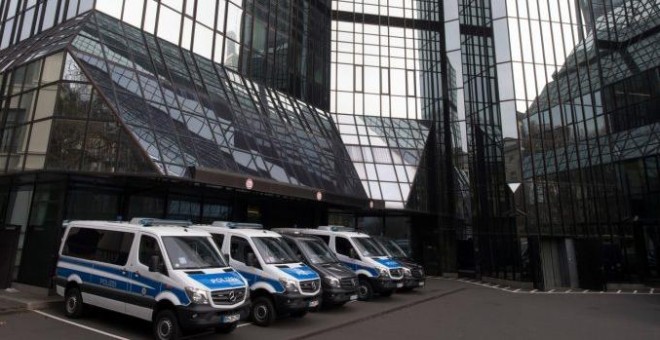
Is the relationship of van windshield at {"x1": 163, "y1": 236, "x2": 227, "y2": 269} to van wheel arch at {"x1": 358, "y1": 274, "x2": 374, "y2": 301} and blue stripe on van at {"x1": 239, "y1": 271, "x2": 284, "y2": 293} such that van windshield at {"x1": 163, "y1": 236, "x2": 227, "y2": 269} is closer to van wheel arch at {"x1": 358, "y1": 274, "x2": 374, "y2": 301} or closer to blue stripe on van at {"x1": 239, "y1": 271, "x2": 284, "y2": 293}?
blue stripe on van at {"x1": 239, "y1": 271, "x2": 284, "y2": 293}

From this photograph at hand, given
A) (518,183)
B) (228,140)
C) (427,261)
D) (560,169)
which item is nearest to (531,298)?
(518,183)

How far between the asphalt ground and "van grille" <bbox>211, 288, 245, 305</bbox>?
1.00m

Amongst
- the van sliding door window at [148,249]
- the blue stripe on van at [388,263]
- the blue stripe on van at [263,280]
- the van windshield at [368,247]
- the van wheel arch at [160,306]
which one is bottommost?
the van wheel arch at [160,306]

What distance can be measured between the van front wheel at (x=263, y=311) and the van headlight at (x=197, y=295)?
8.09 ft

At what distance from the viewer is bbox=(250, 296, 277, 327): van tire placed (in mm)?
10016

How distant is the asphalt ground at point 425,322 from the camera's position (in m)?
9.04

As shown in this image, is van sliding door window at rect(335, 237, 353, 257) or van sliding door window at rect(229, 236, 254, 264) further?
van sliding door window at rect(335, 237, 353, 257)

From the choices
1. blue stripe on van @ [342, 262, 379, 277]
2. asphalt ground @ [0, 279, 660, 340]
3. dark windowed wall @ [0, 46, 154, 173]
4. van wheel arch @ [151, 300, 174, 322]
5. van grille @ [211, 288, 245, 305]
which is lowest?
asphalt ground @ [0, 279, 660, 340]

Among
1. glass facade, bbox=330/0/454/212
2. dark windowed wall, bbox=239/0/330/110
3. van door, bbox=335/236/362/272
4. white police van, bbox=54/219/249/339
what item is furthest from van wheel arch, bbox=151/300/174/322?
glass facade, bbox=330/0/454/212

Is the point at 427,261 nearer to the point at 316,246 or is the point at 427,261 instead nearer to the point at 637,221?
the point at 637,221

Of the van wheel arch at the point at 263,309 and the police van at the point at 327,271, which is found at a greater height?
the police van at the point at 327,271

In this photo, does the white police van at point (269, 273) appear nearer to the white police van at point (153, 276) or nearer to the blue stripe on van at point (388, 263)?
the white police van at point (153, 276)

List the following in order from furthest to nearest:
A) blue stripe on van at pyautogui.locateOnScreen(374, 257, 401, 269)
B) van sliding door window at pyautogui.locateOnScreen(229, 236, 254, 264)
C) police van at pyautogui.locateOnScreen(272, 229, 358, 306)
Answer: blue stripe on van at pyautogui.locateOnScreen(374, 257, 401, 269) < police van at pyautogui.locateOnScreen(272, 229, 358, 306) < van sliding door window at pyautogui.locateOnScreen(229, 236, 254, 264)

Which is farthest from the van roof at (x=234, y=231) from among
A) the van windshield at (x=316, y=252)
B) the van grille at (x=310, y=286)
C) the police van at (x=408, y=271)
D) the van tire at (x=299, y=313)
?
the police van at (x=408, y=271)
